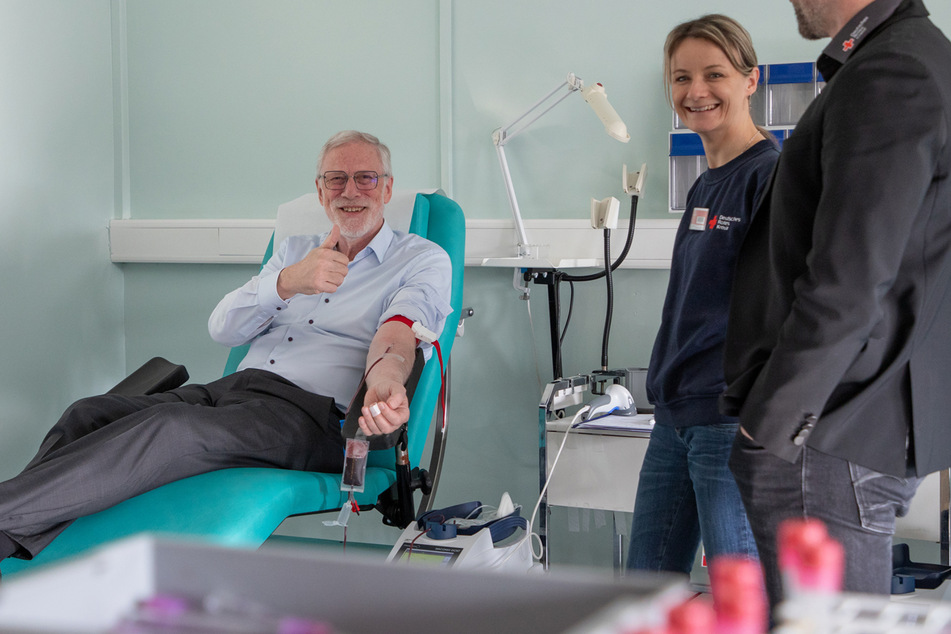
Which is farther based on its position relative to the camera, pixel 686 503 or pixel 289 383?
pixel 289 383

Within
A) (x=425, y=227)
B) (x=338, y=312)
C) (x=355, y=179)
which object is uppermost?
(x=355, y=179)

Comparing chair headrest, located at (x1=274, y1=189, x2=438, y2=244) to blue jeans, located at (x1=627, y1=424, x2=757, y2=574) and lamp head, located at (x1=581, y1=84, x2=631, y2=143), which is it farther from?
blue jeans, located at (x1=627, y1=424, x2=757, y2=574)

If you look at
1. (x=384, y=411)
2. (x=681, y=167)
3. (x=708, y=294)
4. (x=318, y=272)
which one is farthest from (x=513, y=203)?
(x=708, y=294)

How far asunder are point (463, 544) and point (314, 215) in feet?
3.72

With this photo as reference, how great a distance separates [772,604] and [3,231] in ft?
8.61

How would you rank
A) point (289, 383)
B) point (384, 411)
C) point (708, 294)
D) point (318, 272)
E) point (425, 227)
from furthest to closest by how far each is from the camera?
1. point (425, 227)
2. point (289, 383)
3. point (318, 272)
4. point (384, 411)
5. point (708, 294)

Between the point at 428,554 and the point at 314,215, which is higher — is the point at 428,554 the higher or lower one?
the lower one

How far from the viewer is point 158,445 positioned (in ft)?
5.70

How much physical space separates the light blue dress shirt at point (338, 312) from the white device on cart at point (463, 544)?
0.41 metres

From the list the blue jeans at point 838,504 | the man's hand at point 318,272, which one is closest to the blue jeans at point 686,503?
the blue jeans at point 838,504

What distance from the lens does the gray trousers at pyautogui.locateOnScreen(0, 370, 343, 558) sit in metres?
1.58

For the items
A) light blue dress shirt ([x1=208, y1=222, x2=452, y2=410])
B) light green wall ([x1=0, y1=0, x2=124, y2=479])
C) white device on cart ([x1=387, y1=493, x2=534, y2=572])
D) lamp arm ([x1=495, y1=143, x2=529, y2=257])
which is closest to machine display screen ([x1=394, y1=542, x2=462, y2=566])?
white device on cart ([x1=387, y1=493, x2=534, y2=572])

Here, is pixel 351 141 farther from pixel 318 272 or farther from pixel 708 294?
A: pixel 708 294

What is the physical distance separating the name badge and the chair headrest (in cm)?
117
